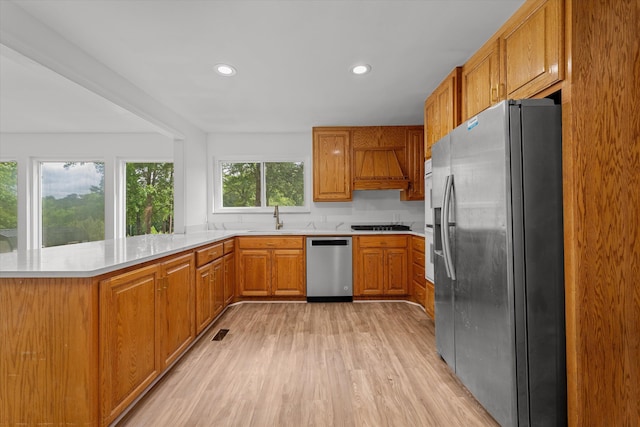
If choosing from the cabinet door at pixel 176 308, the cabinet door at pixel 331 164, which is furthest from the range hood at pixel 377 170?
the cabinet door at pixel 176 308

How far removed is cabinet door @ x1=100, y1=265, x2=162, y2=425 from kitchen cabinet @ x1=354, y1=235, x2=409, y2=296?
2508mm

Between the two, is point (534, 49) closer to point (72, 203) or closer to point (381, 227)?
point (381, 227)

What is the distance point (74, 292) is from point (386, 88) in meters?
2.86

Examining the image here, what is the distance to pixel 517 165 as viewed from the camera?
1.51 m

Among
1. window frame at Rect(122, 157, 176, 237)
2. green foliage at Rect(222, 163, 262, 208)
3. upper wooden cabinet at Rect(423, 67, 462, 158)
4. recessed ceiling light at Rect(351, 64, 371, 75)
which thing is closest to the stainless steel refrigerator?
upper wooden cabinet at Rect(423, 67, 462, 158)

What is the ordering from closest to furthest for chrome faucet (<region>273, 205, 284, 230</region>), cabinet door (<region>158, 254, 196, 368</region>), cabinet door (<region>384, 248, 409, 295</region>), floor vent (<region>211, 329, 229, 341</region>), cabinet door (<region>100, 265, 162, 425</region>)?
cabinet door (<region>100, 265, 162, 425</region>)
cabinet door (<region>158, 254, 196, 368</region>)
floor vent (<region>211, 329, 229, 341</region>)
cabinet door (<region>384, 248, 409, 295</region>)
chrome faucet (<region>273, 205, 284, 230</region>)

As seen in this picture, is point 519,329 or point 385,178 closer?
point 519,329

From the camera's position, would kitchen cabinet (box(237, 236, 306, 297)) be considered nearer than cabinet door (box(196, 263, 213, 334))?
No

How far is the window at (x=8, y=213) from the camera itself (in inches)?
180

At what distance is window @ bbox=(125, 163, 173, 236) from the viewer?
4.77 meters

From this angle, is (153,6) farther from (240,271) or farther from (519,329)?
(240,271)

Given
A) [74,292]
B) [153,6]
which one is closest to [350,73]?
[153,6]

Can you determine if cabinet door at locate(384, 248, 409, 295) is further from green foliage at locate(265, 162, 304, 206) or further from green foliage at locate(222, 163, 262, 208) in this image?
green foliage at locate(222, 163, 262, 208)

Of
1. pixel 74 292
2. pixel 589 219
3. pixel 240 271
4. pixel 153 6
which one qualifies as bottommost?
pixel 240 271
